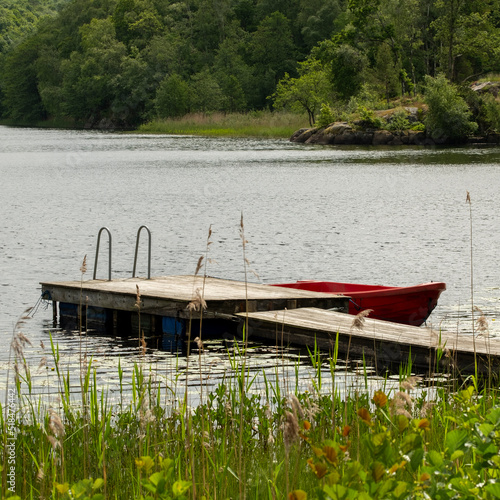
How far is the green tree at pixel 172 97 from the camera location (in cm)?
10575

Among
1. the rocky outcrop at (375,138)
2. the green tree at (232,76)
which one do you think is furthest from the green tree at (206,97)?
the rocky outcrop at (375,138)

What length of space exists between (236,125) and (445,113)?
3101 centimetres

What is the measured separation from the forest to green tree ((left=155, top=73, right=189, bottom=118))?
0.58 feet

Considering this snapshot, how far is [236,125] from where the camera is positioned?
91.4 m

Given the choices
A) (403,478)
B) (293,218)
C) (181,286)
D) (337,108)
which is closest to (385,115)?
(337,108)

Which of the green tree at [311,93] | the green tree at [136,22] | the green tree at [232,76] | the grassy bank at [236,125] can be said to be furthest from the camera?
the green tree at [136,22]

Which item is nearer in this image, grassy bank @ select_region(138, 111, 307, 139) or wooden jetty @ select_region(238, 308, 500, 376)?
wooden jetty @ select_region(238, 308, 500, 376)

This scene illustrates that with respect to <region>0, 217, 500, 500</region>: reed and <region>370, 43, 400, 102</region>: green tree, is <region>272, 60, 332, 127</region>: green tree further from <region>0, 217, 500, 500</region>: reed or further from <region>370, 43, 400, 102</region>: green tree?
<region>0, 217, 500, 500</region>: reed

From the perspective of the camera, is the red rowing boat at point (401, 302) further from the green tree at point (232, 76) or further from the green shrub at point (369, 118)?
the green tree at point (232, 76)

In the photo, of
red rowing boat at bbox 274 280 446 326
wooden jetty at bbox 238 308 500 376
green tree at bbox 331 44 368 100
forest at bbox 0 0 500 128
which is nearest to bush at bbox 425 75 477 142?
forest at bbox 0 0 500 128

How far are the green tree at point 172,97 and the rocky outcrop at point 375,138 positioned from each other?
122 ft

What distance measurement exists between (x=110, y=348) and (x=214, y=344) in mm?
1435

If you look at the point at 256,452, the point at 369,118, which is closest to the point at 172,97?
the point at 369,118

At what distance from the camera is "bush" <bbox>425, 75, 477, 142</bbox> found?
2569 inches
